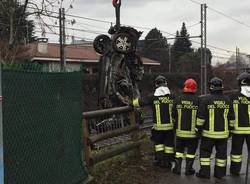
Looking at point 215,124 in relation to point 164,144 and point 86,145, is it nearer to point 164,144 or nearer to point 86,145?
point 164,144

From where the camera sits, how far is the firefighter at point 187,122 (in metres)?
9.21

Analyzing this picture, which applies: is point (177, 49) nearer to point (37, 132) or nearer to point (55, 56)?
point (55, 56)

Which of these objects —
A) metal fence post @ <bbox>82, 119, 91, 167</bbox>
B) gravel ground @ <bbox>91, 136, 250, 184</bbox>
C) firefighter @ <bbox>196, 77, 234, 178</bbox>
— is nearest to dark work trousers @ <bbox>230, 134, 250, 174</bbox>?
gravel ground @ <bbox>91, 136, 250, 184</bbox>

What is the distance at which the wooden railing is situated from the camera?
27.1 feet

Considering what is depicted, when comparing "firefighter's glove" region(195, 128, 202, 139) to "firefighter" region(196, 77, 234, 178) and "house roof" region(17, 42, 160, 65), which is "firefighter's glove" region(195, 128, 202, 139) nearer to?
"firefighter" region(196, 77, 234, 178)

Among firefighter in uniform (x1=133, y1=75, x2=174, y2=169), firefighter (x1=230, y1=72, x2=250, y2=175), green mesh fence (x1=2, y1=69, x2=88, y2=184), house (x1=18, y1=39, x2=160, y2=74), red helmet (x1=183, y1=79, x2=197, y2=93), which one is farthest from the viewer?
house (x1=18, y1=39, x2=160, y2=74)

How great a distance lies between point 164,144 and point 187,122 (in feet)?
2.72

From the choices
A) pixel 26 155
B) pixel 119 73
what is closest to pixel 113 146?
pixel 26 155

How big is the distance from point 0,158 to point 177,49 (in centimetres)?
8384

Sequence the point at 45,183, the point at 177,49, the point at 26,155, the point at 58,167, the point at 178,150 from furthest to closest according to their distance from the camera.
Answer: the point at 177,49
the point at 178,150
the point at 58,167
the point at 45,183
the point at 26,155

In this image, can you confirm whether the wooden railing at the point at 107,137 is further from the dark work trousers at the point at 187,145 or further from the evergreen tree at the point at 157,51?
the evergreen tree at the point at 157,51

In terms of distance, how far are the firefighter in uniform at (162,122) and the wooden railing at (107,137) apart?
531 mm

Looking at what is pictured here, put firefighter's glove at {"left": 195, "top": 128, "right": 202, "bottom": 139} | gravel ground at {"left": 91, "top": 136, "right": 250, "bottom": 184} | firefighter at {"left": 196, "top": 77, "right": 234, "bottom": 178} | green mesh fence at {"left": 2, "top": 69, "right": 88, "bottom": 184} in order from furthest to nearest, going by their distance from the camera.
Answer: firefighter's glove at {"left": 195, "top": 128, "right": 202, "bottom": 139}, firefighter at {"left": 196, "top": 77, "right": 234, "bottom": 178}, gravel ground at {"left": 91, "top": 136, "right": 250, "bottom": 184}, green mesh fence at {"left": 2, "top": 69, "right": 88, "bottom": 184}

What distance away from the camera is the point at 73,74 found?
763 cm
